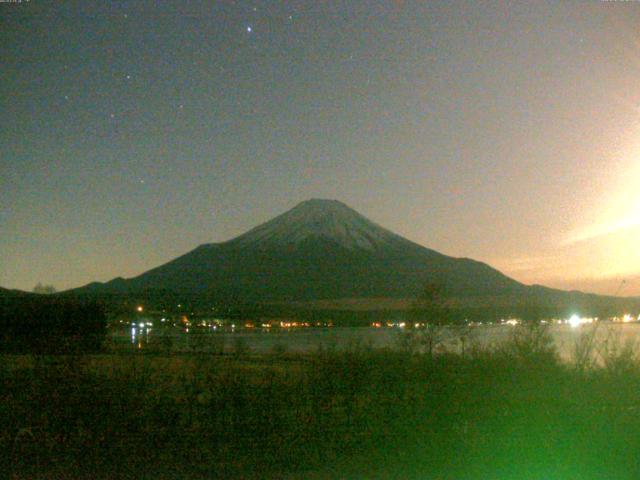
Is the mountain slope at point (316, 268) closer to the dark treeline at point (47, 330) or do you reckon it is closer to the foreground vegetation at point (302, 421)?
the dark treeline at point (47, 330)

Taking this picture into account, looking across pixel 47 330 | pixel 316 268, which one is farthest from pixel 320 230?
pixel 47 330

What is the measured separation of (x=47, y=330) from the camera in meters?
15.6

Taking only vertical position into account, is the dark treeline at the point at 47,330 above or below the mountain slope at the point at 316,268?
below

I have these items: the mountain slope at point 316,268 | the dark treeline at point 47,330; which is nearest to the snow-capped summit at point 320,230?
the mountain slope at point 316,268

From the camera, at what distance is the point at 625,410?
37.9ft

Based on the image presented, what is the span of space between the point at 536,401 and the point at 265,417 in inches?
168

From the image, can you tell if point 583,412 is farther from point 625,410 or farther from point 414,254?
point 414,254

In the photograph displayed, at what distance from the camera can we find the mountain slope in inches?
3467

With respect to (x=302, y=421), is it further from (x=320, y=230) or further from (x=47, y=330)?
(x=320, y=230)

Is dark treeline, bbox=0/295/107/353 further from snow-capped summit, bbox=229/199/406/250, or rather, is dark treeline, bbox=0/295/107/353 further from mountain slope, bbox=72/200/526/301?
snow-capped summit, bbox=229/199/406/250

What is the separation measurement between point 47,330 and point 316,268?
296ft

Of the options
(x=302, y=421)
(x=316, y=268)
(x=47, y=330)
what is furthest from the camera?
(x=316, y=268)

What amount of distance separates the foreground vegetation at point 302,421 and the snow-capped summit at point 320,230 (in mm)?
101106

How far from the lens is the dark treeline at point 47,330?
35.5 ft
